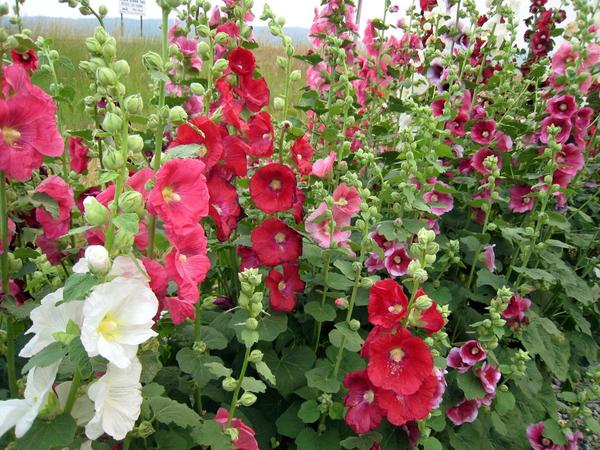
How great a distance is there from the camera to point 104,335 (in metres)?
0.74

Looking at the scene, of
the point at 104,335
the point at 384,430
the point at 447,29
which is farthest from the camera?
the point at 447,29

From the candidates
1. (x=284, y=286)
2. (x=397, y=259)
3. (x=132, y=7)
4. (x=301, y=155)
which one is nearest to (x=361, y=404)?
(x=284, y=286)

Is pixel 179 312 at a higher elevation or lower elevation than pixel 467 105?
lower

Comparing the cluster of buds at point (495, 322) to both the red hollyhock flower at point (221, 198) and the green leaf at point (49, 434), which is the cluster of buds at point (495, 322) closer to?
the red hollyhock flower at point (221, 198)

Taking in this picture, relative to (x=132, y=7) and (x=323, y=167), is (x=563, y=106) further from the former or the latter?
(x=132, y=7)

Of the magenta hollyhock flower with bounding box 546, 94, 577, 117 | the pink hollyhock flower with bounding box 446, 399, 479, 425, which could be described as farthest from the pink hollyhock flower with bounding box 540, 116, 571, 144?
the pink hollyhock flower with bounding box 446, 399, 479, 425

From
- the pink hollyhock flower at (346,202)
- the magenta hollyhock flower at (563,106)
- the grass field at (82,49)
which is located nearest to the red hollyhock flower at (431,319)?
the pink hollyhock flower at (346,202)

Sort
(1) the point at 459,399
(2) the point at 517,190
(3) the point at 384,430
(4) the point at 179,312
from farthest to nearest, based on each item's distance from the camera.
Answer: (2) the point at 517,190, (1) the point at 459,399, (3) the point at 384,430, (4) the point at 179,312

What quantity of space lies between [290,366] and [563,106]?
134cm

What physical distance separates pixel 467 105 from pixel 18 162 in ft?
5.47

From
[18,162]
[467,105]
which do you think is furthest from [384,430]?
[467,105]

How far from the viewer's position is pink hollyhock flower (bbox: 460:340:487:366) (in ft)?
4.92

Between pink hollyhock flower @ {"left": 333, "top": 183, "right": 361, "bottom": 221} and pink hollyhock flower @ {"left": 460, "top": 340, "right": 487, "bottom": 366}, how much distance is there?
518 millimetres

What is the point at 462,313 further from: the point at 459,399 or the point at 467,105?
the point at 467,105
